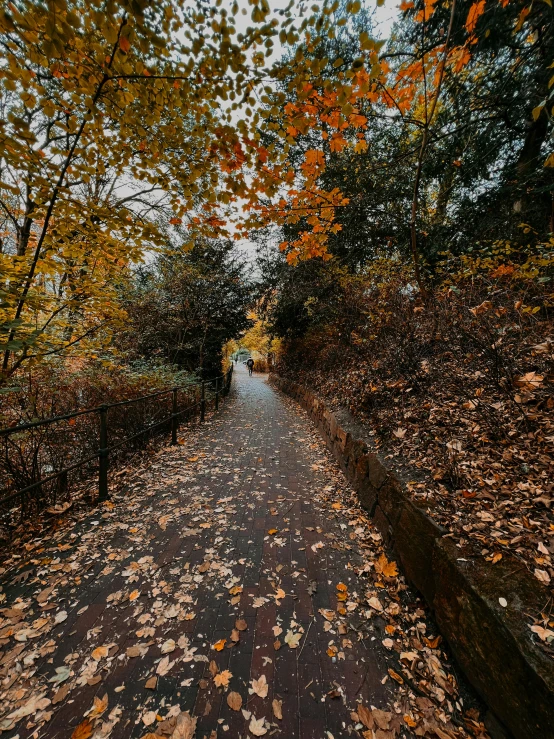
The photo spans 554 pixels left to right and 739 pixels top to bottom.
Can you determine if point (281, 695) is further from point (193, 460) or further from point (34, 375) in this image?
point (34, 375)

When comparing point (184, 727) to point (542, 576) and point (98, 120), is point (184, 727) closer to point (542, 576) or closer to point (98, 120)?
point (542, 576)

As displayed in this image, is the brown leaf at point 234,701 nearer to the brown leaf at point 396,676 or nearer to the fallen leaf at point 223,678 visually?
the fallen leaf at point 223,678

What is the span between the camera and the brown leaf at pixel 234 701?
1.67 m

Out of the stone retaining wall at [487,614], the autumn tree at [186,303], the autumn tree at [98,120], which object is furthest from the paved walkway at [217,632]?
the autumn tree at [186,303]

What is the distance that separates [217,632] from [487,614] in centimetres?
175

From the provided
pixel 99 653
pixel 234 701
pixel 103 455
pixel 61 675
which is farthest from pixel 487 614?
pixel 103 455

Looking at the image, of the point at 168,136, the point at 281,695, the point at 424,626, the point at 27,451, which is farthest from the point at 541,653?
the point at 168,136

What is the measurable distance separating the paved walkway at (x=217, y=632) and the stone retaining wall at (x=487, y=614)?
0.77ft

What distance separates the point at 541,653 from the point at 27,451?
479 cm

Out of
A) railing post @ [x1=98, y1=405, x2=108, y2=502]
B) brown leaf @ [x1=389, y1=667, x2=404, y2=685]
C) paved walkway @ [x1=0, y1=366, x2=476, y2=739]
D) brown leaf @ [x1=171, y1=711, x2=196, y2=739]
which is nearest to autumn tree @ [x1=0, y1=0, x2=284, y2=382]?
railing post @ [x1=98, y1=405, x2=108, y2=502]

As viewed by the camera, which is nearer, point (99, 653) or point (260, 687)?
point (260, 687)

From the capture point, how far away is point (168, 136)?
147 inches

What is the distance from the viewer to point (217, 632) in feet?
6.92

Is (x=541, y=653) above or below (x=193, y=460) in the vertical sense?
above
